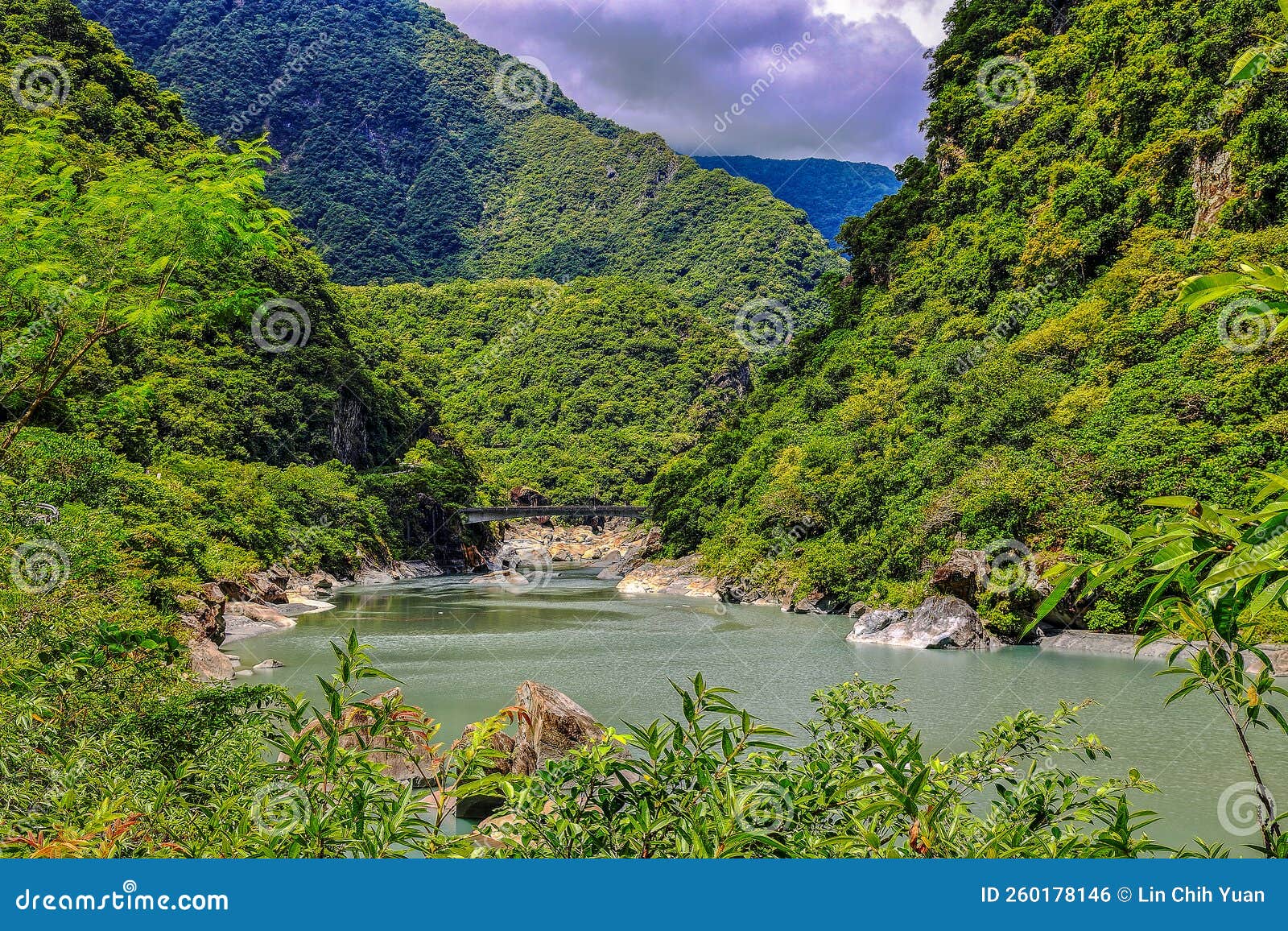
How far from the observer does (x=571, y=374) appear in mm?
72625

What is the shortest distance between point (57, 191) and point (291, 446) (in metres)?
36.1

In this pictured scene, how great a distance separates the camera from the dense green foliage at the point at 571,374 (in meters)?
62.8

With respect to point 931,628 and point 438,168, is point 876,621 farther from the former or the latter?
point 438,168

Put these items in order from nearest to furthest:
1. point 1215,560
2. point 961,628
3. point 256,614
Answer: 1. point 1215,560
2. point 961,628
3. point 256,614

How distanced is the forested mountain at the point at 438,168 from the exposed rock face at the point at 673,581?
148ft

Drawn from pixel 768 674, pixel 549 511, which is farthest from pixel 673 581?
pixel 768 674

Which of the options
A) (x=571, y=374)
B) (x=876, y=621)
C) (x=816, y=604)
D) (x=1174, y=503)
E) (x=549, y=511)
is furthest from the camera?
(x=571, y=374)

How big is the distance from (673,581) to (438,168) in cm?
9536

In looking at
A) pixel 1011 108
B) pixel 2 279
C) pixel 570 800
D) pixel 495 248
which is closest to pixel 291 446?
pixel 1011 108

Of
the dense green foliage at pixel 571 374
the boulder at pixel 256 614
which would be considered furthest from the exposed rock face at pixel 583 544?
the boulder at pixel 256 614

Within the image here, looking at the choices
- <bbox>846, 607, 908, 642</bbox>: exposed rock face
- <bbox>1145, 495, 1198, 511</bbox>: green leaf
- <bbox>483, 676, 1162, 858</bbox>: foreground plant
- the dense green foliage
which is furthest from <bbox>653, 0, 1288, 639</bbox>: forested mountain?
the dense green foliage

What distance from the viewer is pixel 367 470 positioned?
45469 millimetres

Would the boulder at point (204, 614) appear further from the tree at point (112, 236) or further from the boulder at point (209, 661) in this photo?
the tree at point (112, 236)

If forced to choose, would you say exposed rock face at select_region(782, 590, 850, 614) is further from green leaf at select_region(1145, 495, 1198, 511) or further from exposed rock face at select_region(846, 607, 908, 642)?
green leaf at select_region(1145, 495, 1198, 511)
